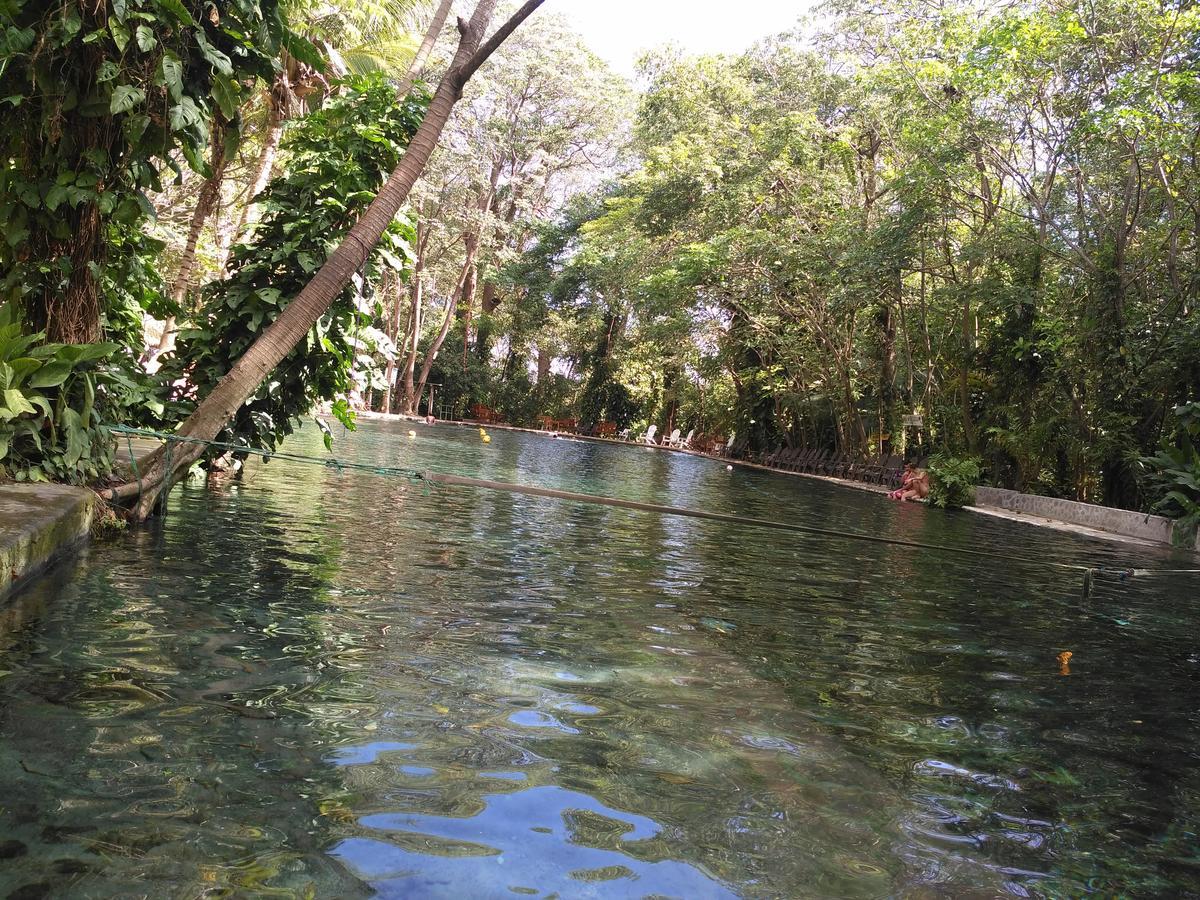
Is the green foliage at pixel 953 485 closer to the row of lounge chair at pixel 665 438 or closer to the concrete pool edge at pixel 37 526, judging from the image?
the concrete pool edge at pixel 37 526

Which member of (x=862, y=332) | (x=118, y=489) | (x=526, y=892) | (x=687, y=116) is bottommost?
(x=526, y=892)

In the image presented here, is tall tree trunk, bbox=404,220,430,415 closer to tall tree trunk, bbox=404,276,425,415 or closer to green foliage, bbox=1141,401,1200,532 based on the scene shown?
tall tree trunk, bbox=404,276,425,415

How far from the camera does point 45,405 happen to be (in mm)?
5629

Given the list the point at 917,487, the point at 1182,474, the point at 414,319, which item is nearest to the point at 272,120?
the point at 917,487

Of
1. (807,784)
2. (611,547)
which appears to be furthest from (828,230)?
(807,784)

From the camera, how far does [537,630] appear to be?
5102 millimetres

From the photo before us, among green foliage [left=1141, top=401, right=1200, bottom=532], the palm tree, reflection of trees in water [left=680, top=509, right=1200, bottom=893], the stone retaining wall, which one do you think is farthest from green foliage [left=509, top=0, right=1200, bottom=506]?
reflection of trees in water [left=680, top=509, right=1200, bottom=893]

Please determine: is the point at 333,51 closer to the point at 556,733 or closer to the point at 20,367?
the point at 20,367

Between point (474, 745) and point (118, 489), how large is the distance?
4.72 meters

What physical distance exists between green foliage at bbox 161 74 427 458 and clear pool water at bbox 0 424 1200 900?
52.8 inches

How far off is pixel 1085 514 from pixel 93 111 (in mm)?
17512

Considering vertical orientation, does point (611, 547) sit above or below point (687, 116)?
below

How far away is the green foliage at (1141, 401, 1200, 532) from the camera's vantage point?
48.7 feet

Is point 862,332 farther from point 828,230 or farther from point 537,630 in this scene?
point 537,630
